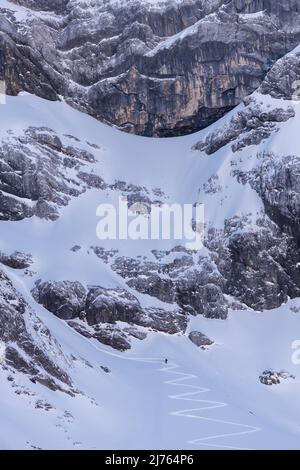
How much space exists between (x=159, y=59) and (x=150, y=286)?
38985 millimetres

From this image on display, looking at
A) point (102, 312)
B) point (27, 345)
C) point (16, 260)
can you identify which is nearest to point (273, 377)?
point (102, 312)

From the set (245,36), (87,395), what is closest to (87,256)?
(87,395)

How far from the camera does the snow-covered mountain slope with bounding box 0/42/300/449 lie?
4512cm

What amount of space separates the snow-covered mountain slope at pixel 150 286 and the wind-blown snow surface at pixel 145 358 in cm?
17

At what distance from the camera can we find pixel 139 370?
57875 mm

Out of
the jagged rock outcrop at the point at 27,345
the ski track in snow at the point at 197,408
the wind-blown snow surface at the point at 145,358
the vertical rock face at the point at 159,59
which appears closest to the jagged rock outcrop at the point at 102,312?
the wind-blown snow surface at the point at 145,358

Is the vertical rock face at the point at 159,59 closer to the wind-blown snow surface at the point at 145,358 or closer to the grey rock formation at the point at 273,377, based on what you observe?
the wind-blown snow surface at the point at 145,358

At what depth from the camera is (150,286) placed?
70125 mm

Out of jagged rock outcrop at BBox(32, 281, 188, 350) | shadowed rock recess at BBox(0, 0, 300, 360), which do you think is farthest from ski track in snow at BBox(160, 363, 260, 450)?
shadowed rock recess at BBox(0, 0, 300, 360)

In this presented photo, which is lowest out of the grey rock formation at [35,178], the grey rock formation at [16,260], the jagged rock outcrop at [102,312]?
the jagged rock outcrop at [102,312]

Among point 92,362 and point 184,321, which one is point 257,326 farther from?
point 92,362

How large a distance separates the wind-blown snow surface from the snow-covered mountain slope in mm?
167

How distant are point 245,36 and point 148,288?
137 ft

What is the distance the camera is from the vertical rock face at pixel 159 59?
9531 centimetres
